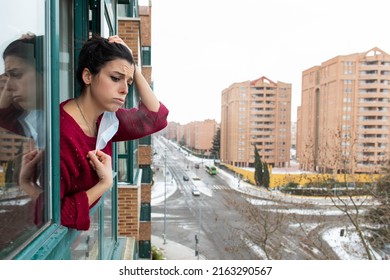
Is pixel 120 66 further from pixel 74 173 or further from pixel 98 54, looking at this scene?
pixel 74 173

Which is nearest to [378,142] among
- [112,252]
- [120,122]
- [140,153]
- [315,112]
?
[315,112]

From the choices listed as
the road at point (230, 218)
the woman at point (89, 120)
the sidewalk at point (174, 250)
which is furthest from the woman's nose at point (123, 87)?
the sidewalk at point (174, 250)

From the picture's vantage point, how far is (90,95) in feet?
2.31

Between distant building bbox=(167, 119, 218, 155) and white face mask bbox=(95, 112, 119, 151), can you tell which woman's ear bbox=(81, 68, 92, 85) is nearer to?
white face mask bbox=(95, 112, 119, 151)

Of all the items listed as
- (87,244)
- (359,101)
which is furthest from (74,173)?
(359,101)

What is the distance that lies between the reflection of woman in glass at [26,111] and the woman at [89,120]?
7 cm

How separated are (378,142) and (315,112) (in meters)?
2.41

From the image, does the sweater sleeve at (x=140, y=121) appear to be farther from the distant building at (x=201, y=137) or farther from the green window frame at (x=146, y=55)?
the distant building at (x=201, y=137)

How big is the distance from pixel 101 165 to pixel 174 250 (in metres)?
8.33

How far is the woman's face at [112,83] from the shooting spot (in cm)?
67

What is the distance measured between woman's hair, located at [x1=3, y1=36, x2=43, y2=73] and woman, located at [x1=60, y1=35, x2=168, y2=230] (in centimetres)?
11

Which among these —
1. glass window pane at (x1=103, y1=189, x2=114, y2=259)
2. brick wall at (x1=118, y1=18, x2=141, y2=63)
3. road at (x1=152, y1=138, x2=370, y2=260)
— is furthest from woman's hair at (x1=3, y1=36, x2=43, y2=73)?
road at (x1=152, y1=138, x2=370, y2=260)

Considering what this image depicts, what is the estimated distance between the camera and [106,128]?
2.44ft

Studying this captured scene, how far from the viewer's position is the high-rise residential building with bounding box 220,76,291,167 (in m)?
10.7
